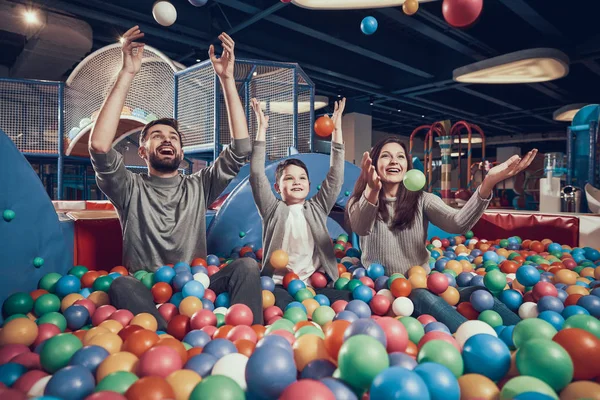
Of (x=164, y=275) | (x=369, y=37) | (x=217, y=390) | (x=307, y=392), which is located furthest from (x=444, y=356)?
(x=369, y=37)

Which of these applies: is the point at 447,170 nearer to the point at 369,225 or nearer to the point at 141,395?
→ the point at 369,225

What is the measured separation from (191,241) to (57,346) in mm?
755

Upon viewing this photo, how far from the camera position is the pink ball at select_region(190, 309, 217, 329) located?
1.09 meters

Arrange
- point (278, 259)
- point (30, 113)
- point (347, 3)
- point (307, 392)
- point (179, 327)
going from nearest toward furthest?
point (307, 392) → point (179, 327) → point (278, 259) → point (347, 3) → point (30, 113)

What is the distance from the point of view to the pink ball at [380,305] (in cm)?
130

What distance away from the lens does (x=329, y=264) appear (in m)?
1.55

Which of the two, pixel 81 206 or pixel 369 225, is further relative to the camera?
pixel 81 206

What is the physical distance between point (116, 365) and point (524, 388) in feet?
2.35

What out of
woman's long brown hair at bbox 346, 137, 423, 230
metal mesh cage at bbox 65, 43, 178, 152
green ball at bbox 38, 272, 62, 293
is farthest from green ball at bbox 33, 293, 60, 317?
metal mesh cage at bbox 65, 43, 178, 152

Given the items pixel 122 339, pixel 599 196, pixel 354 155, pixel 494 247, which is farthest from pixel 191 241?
pixel 354 155

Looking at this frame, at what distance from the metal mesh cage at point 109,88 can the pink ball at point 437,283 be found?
110 inches

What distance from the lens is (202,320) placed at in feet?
3.59

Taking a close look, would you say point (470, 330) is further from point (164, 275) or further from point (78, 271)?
point (78, 271)

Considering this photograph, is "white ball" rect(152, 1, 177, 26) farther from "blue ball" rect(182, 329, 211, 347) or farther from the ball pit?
"blue ball" rect(182, 329, 211, 347)
